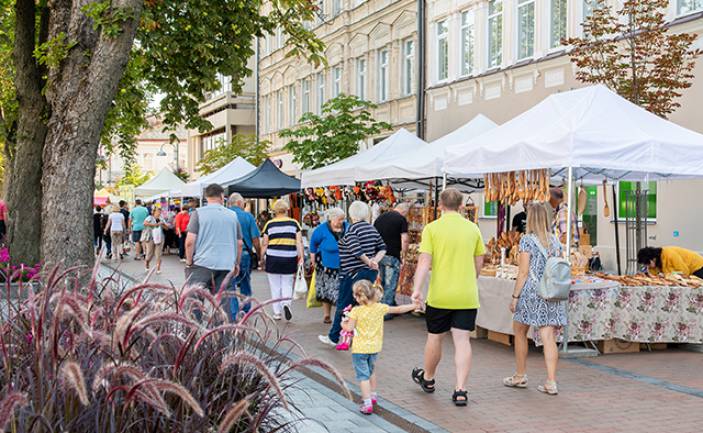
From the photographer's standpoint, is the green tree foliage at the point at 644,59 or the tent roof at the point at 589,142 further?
the green tree foliage at the point at 644,59

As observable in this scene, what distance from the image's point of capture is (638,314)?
9.94 m

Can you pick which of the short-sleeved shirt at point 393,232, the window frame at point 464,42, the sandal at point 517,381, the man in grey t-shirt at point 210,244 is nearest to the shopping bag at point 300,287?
the short-sleeved shirt at point 393,232

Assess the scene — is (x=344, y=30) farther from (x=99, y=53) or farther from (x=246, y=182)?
(x=99, y=53)

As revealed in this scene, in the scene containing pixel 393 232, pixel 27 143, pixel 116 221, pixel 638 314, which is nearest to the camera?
pixel 638 314

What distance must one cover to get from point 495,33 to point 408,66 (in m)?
5.21

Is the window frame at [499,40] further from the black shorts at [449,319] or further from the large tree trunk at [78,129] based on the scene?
the black shorts at [449,319]

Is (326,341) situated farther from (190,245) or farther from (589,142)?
(589,142)

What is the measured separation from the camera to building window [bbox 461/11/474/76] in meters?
24.2

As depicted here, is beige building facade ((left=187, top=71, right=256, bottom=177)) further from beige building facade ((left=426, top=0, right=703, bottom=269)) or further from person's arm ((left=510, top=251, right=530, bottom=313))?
person's arm ((left=510, top=251, right=530, bottom=313))

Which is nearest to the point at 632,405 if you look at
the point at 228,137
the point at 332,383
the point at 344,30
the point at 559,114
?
the point at 332,383

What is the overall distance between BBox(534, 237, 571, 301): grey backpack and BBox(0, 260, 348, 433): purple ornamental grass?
3.47 metres

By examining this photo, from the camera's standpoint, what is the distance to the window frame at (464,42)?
24031mm

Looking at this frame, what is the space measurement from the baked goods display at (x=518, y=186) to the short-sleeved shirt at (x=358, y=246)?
2.02 meters

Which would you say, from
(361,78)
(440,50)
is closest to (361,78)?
(361,78)
